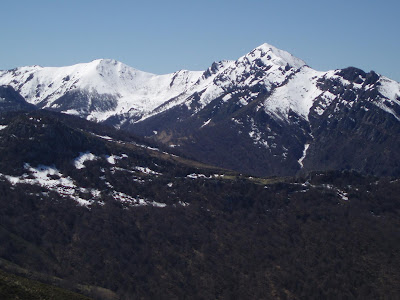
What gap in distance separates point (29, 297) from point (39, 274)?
3299 inches

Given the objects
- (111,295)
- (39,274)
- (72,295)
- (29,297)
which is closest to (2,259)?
(39,274)

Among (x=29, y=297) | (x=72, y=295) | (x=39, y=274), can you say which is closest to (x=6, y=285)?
(x=29, y=297)

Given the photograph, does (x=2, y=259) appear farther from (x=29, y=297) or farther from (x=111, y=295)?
(x=29, y=297)

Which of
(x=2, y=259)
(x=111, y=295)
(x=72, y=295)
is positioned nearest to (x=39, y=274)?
(x=2, y=259)

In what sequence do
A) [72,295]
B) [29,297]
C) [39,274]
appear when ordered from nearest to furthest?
[29,297], [72,295], [39,274]

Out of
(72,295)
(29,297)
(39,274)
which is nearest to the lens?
(29,297)

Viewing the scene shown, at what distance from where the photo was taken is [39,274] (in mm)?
188750

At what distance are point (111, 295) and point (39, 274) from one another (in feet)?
83.3

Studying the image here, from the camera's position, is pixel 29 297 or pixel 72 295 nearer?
pixel 29 297

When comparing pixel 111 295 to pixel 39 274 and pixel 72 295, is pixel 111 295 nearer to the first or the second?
pixel 39 274

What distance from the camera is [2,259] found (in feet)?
620

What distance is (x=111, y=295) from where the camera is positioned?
199m

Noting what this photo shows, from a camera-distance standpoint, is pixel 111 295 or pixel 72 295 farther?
pixel 111 295

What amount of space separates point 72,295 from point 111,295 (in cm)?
7684
